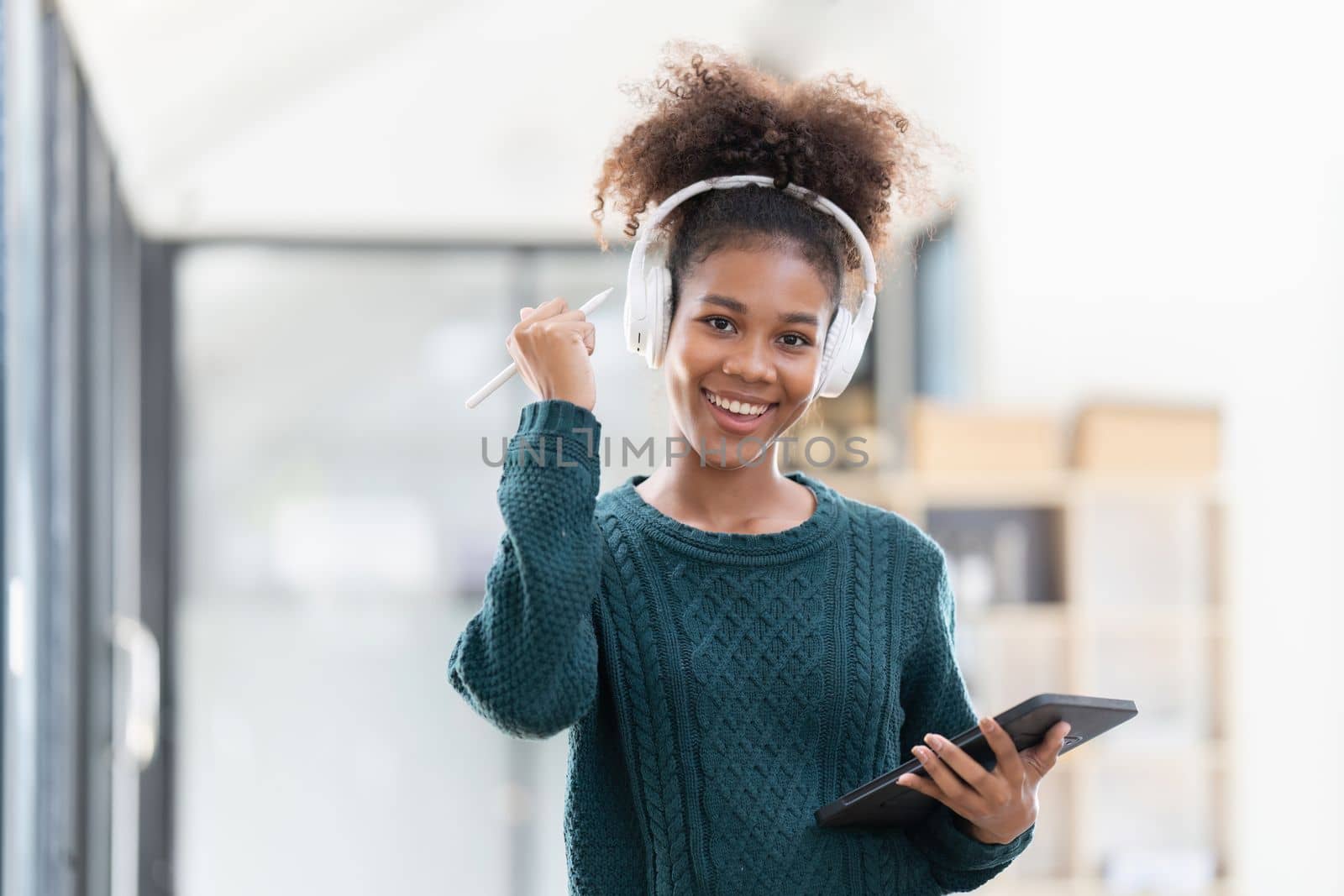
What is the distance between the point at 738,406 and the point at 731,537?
11 centimetres

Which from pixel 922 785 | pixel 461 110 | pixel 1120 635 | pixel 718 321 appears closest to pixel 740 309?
pixel 718 321

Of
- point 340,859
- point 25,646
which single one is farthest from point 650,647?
point 340,859

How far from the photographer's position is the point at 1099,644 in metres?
3.56

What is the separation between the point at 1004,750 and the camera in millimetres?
922

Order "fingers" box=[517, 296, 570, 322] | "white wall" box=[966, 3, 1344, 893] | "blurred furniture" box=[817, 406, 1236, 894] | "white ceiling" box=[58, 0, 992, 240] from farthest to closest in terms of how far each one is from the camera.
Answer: "white ceiling" box=[58, 0, 992, 240] → "blurred furniture" box=[817, 406, 1236, 894] → "white wall" box=[966, 3, 1344, 893] → "fingers" box=[517, 296, 570, 322]

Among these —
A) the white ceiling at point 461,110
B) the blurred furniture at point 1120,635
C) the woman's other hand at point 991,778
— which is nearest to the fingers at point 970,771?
the woman's other hand at point 991,778

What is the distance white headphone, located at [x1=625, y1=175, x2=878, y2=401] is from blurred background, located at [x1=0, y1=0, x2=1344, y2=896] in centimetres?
203

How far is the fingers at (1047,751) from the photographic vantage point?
929 mm

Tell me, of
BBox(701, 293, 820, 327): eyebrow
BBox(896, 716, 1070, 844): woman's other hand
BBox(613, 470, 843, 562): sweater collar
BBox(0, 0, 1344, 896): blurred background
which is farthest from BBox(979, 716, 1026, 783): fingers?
BBox(0, 0, 1344, 896): blurred background

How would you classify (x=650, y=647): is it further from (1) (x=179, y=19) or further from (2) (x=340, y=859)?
(2) (x=340, y=859)

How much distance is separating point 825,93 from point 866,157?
0.21ft

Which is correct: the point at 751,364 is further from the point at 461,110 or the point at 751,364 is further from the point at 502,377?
the point at 461,110

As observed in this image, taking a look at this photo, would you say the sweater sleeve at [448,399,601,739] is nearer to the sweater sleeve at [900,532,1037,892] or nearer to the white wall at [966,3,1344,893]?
the sweater sleeve at [900,532,1037,892]

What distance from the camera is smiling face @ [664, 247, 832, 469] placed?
995mm
